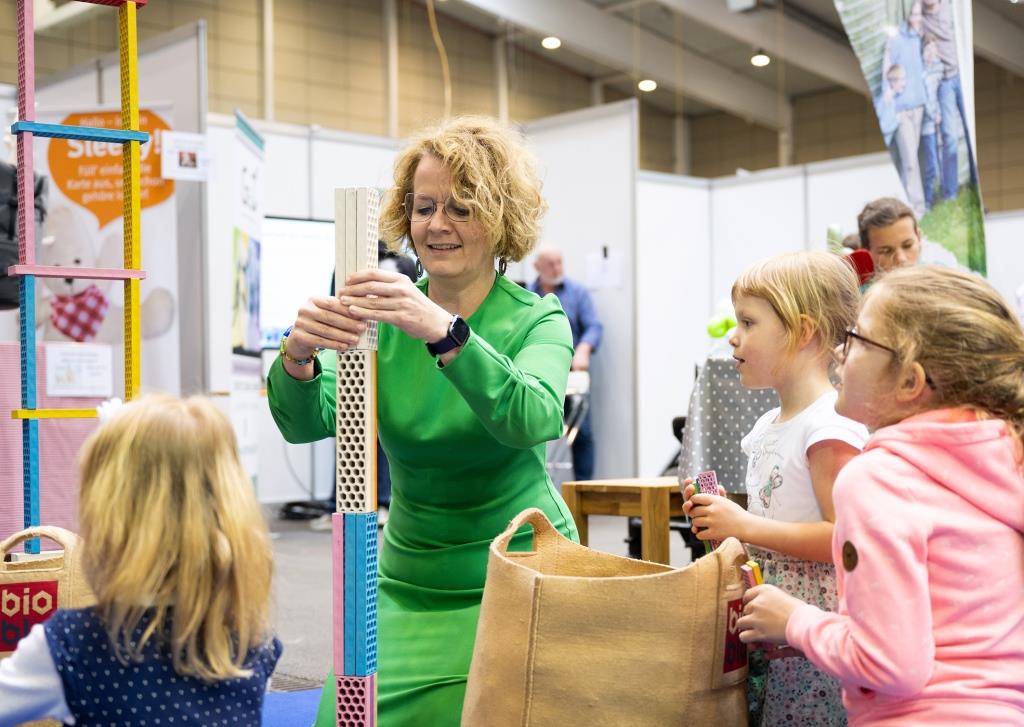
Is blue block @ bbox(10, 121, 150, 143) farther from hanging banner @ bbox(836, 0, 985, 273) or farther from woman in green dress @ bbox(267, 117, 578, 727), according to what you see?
hanging banner @ bbox(836, 0, 985, 273)

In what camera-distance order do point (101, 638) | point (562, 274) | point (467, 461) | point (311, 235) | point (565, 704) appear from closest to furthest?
1. point (101, 638)
2. point (565, 704)
3. point (467, 461)
4. point (311, 235)
5. point (562, 274)

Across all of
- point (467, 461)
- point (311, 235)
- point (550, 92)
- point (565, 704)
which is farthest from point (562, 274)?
point (550, 92)

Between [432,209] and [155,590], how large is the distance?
2.61ft

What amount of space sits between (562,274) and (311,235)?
146 cm

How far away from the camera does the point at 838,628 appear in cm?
119

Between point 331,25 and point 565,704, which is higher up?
point 331,25

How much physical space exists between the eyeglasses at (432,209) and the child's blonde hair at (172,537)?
650 millimetres

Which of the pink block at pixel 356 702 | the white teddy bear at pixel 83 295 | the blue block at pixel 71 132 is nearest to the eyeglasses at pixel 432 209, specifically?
the blue block at pixel 71 132

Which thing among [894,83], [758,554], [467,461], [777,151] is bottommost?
[758,554]

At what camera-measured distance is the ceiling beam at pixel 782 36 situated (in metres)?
10.2

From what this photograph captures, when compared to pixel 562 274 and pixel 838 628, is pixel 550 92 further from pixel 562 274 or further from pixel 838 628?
pixel 838 628

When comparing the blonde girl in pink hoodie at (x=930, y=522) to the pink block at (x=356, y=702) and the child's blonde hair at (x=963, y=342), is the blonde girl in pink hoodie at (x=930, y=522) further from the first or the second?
the pink block at (x=356, y=702)

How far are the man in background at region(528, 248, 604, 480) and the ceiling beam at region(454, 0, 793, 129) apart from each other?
11.6 ft

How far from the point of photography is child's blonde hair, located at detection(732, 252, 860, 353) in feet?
5.28
